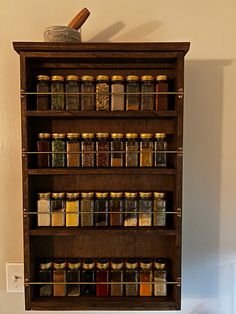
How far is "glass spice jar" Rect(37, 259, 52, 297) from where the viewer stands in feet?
3.70

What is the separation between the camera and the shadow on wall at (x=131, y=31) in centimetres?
124

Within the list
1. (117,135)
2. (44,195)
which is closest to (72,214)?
(44,195)

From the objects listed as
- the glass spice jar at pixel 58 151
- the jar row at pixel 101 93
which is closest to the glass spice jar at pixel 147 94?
the jar row at pixel 101 93

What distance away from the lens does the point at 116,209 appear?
3.66ft

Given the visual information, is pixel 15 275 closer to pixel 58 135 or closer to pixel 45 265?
pixel 45 265

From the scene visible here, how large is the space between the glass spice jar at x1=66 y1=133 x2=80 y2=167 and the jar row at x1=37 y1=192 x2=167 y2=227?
0.38 ft

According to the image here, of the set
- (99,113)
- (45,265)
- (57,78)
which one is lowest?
(45,265)

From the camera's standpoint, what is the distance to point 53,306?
1.08 metres

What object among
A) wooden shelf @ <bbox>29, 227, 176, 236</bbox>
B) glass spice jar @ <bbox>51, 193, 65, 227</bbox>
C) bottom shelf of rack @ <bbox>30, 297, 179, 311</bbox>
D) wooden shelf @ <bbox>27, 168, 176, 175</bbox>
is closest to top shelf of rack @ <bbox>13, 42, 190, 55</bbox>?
wooden shelf @ <bbox>27, 168, 176, 175</bbox>

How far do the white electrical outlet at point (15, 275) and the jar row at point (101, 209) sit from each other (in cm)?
30

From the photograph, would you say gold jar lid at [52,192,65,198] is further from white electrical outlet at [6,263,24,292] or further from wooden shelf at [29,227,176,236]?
white electrical outlet at [6,263,24,292]

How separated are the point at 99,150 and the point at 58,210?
0.26m

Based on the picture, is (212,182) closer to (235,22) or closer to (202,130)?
(202,130)

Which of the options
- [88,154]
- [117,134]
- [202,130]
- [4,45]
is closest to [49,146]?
[88,154]
